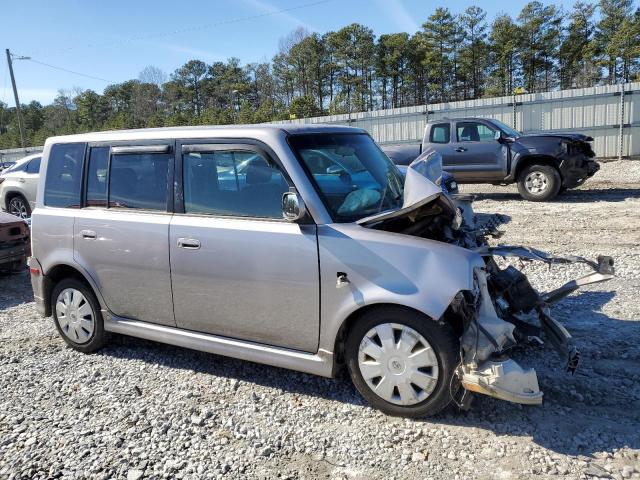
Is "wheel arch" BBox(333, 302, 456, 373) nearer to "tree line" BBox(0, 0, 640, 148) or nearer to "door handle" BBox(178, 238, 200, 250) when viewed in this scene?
"door handle" BBox(178, 238, 200, 250)

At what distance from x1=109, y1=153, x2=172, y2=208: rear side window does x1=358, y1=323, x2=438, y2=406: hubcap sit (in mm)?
1959

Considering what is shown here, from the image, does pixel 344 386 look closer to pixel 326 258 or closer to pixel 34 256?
pixel 326 258

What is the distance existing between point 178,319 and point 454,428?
219cm

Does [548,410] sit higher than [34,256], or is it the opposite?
[34,256]

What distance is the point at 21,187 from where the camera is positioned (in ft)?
42.4

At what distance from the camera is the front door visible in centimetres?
356

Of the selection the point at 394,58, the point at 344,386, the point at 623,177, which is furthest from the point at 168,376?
the point at 394,58

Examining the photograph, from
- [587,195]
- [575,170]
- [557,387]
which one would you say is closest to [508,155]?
[575,170]

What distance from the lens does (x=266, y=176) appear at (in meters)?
3.75

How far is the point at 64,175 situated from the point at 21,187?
9519mm

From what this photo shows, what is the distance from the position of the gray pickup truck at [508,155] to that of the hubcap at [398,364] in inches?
349

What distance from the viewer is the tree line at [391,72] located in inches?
1758

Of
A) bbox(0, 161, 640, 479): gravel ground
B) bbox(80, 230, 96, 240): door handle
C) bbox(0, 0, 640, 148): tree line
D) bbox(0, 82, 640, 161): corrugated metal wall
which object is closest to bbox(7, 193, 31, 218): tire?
bbox(0, 161, 640, 479): gravel ground

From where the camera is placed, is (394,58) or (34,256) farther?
(394,58)
